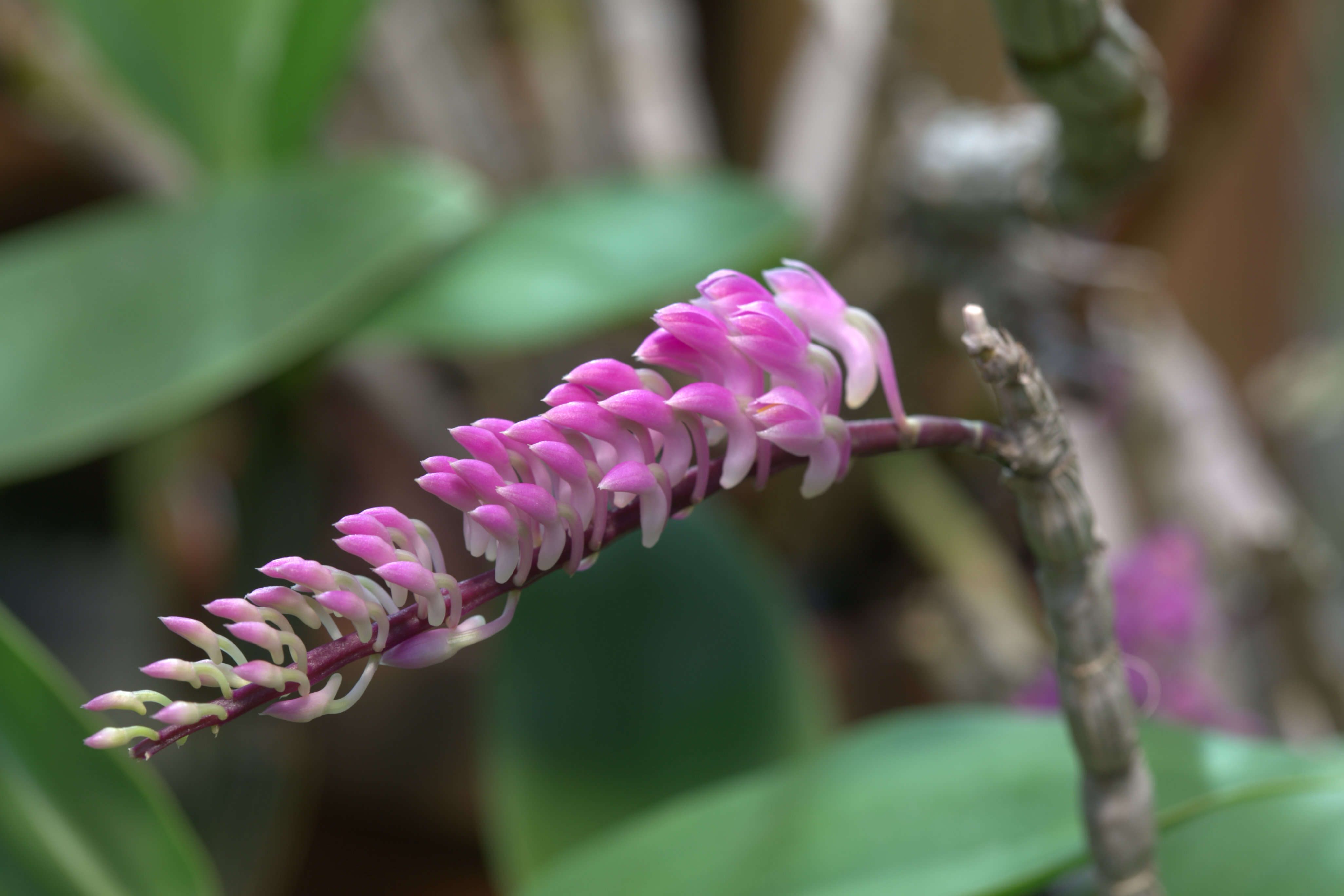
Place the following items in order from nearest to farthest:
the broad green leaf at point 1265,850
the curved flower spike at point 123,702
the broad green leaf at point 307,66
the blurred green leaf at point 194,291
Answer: the curved flower spike at point 123,702 → the broad green leaf at point 1265,850 → the blurred green leaf at point 194,291 → the broad green leaf at point 307,66

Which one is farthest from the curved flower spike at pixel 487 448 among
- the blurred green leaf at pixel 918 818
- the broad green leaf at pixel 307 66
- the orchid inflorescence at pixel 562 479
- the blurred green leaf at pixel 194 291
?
the broad green leaf at pixel 307 66

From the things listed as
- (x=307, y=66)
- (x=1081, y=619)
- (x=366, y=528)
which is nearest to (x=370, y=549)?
(x=366, y=528)

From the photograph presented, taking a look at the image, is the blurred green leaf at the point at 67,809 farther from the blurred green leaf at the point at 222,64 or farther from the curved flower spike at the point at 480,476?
the blurred green leaf at the point at 222,64

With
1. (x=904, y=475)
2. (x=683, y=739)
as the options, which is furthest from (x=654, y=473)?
(x=904, y=475)

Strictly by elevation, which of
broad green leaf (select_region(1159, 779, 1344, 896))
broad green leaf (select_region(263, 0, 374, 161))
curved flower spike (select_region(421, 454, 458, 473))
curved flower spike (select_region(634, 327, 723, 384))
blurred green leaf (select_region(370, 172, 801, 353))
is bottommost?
broad green leaf (select_region(1159, 779, 1344, 896))

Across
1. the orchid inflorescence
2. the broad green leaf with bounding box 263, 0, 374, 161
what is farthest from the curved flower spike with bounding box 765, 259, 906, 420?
the broad green leaf with bounding box 263, 0, 374, 161

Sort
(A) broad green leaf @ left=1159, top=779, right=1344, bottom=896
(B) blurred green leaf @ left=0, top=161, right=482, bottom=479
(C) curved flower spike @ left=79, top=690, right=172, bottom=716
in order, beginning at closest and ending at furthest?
(C) curved flower spike @ left=79, top=690, right=172, bottom=716 < (A) broad green leaf @ left=1159, top=779, right=1344, bottom=896 < (B) blurred green leaf @ left=0, top=161, right=482, bottom=479

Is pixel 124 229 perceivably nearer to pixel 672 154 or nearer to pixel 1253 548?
pixel 672 154

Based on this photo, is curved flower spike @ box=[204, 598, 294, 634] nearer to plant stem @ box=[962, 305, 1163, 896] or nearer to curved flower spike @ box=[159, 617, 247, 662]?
curved flower spike @ box=[159, 617, 247, 662]
